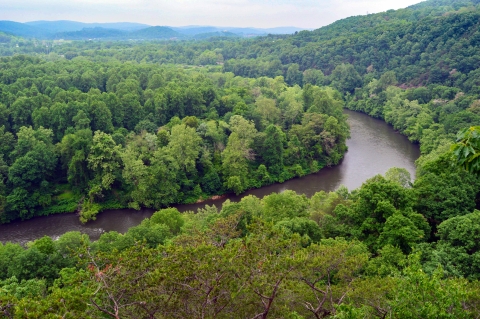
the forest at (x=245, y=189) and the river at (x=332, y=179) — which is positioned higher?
the forest at (x=245, y=189)

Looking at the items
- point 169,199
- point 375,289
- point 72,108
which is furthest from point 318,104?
point 375,289

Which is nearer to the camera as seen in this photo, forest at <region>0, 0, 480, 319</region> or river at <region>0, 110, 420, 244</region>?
forest at <region>0, 0, 480, 319</region>

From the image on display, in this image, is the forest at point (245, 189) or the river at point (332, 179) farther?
the river at point (332, 179)

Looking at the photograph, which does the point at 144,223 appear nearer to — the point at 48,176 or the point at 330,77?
the point at 48,176

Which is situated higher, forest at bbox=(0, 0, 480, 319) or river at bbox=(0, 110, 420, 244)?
forest at bbox=(0, 0, 480, 319)
